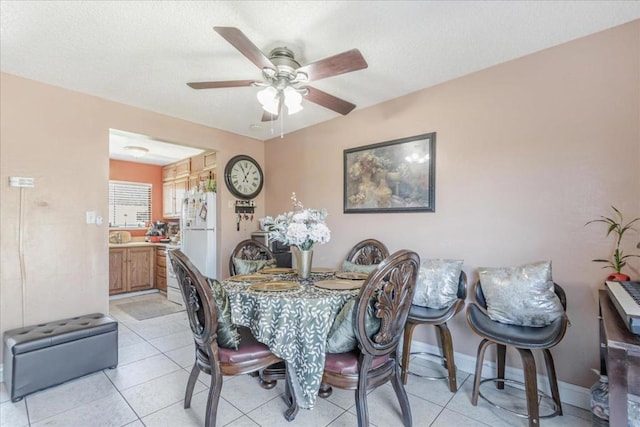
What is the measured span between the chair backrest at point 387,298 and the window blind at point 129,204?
571 cm

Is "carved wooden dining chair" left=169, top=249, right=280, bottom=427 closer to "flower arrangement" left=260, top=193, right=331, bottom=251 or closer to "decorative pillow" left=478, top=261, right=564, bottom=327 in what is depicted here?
"flower arrangement" left=260, top=193, right=331, bottom=251

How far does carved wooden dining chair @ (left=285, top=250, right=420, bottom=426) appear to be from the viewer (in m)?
1.51

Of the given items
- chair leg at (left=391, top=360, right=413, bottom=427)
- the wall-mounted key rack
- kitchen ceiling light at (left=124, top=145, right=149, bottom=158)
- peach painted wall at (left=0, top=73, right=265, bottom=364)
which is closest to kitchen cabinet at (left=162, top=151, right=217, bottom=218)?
the wall-mounted key rack

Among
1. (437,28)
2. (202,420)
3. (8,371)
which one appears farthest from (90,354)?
(437,28)

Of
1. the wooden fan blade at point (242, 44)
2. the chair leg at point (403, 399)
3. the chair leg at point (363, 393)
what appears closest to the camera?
the wooden fan blade at point (242, 44)

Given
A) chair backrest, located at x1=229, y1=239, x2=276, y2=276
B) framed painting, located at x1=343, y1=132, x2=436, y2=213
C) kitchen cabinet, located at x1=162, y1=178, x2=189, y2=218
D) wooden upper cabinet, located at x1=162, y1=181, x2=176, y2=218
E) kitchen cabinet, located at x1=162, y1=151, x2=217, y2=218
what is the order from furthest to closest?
wooden upper cabinet, located at x1=162, y1=181, x2=176, y2=218, kitchen cabinet, located at x1=162, y1=178, x2=189, y2=218, kitchen cabinet, located at x1=162, y1=151, x2=217, y2=218, chair backrest, located at x1=229, y1=239, x2=276, y2=276, framed painting, located at x1=343, y1=132, x2=436, y2=213

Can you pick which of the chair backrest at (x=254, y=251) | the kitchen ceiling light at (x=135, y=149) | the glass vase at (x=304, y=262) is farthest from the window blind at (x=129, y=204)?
the glass vase at (x=304, y=262)

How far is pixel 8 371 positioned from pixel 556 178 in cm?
415

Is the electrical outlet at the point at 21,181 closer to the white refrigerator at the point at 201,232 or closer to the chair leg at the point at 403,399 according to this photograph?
the white refrigerator at the point at 201,232

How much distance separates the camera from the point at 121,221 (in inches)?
224

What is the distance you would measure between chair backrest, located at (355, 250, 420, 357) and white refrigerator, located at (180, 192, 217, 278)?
119 inches

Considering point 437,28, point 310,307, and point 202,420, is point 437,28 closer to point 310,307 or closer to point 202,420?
point 310,307

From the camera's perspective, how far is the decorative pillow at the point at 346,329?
1610 mm

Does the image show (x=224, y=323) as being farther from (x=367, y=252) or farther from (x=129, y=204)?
(x=129, y=204)
